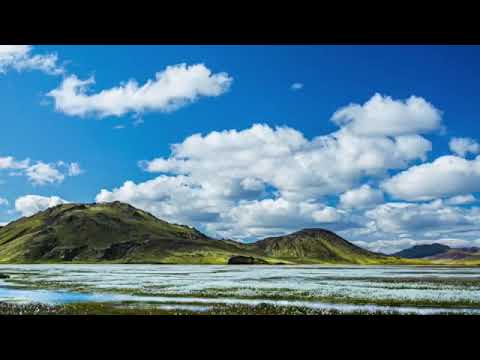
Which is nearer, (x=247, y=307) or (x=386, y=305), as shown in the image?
(x=247, y=307)
